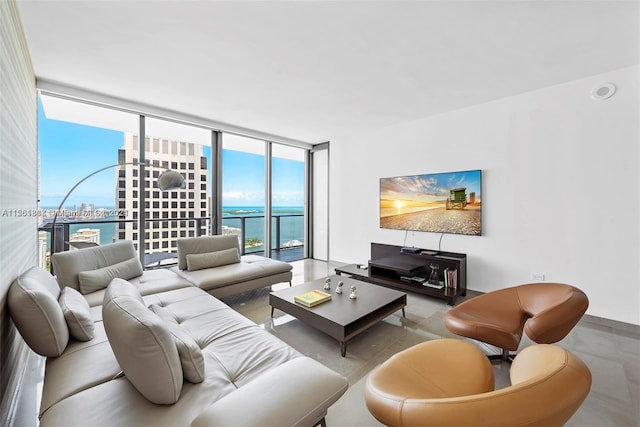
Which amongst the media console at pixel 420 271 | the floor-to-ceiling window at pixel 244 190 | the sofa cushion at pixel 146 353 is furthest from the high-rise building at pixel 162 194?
the sofa cushion at pixel 146 353

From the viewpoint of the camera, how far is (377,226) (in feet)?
15.6

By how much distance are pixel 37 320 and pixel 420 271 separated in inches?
153

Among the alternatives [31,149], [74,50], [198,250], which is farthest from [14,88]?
[198,250]

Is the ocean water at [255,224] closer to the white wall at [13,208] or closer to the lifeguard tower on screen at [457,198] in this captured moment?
the white wall at [13,208]

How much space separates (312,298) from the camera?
2.62 metres

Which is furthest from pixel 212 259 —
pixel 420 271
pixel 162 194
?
pixel 420 271

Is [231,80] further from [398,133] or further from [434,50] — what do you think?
[398,133]

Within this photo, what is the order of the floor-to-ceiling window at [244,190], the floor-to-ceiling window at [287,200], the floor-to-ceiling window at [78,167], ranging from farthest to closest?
the floor-to-ceiling window at [287,200] < the floor-to-ceiling window at [244,190] < the floor-to-ceiling window at [78,167]

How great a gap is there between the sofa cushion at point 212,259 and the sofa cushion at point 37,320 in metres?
1.91

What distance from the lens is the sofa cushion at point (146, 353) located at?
41.9 inches

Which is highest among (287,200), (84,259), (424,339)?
(287,200)

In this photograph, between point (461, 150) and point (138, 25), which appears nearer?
point (138, 25)

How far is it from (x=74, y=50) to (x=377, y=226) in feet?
14.1

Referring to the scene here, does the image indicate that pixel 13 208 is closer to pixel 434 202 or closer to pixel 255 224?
pixel 255 224
